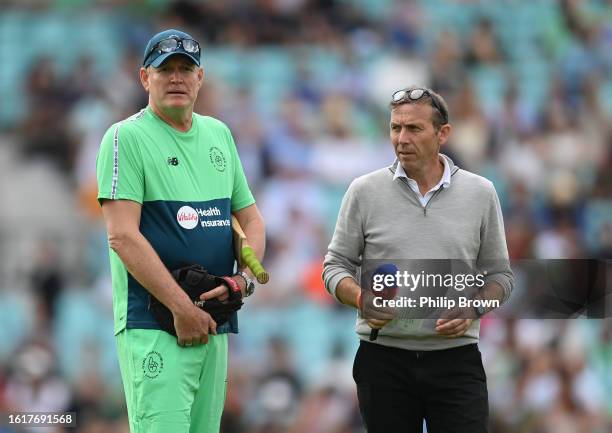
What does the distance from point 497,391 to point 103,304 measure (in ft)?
11.8

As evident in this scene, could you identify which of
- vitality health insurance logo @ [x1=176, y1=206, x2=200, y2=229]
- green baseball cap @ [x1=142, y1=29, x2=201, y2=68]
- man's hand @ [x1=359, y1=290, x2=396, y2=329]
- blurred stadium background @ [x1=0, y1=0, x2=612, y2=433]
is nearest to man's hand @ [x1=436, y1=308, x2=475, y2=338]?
man's hand @ [x1=359, y1=290, x2=396, y2=329]

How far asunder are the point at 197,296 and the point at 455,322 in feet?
3.36

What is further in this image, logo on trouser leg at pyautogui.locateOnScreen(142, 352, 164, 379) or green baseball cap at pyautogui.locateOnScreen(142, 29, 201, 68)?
green baseball cap at pyautogui.locateOnScreen(142, 29, 201, 68)

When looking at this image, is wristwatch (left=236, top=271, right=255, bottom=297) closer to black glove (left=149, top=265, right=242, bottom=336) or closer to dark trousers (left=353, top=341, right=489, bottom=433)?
black glove (left=149, top=265, right=242, bottom=336)

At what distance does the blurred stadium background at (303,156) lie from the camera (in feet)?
30.6

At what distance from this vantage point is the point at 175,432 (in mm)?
4352

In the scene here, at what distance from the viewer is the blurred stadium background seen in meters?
9.34

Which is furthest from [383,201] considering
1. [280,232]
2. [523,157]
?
[523,157]

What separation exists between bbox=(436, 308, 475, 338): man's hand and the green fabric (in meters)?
0.90

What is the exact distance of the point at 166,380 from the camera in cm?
438

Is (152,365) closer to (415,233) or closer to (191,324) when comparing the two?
(191,324)

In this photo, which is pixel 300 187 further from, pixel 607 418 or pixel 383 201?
pixel 383 201

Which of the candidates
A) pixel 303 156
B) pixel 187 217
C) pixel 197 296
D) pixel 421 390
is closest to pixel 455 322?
pixel 421 390

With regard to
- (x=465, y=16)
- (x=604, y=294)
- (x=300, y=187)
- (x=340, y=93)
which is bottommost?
(x=604, y=294)
